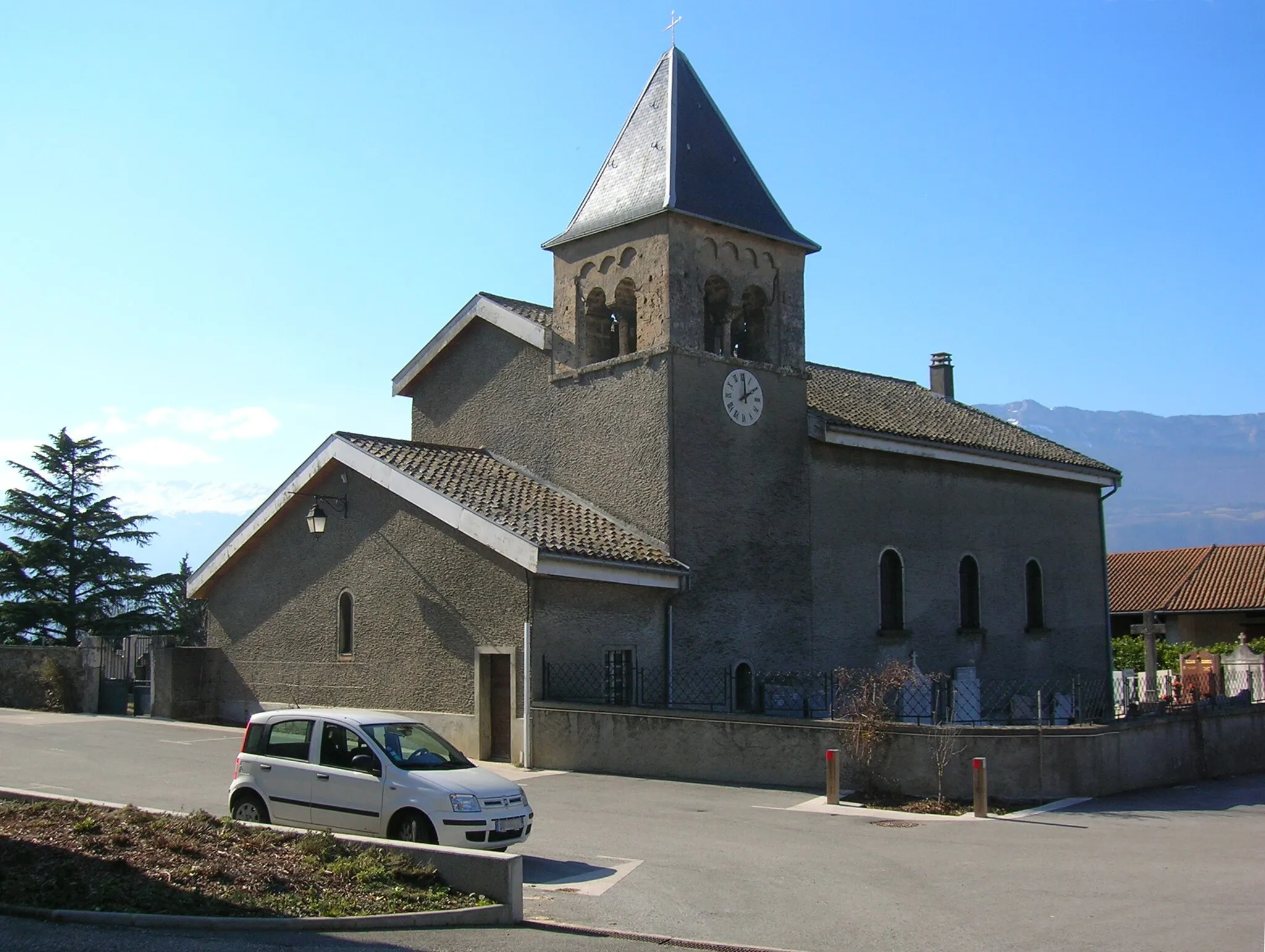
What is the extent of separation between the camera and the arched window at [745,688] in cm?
2347

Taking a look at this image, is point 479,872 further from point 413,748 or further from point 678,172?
point 678,172

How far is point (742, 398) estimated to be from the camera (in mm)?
24078

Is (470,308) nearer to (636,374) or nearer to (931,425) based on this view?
(636,374)

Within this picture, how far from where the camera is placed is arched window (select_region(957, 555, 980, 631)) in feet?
93.8

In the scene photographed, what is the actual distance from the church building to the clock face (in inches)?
2.1

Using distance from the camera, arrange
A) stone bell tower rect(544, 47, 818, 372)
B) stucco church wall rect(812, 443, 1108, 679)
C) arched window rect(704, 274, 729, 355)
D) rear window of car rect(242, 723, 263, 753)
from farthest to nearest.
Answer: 1. stucco church wall rect(812, 443, 1108, 679)
2. arched window rect(704, 274, 729, 355)
3. stone bell tower rect(544, 47, 818, 372)
4. rear window of car rect(242, 723, 263, 753)

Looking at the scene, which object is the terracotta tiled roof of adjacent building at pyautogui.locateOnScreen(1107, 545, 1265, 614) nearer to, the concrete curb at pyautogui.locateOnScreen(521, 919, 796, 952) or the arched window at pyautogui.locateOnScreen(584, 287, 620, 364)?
the arched window at pyautogui.locateOnScreen(584, 287, 620, 364)

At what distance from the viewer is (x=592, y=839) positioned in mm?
13664

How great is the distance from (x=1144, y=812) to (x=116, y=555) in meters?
35.1

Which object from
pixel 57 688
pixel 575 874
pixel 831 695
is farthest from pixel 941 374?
pixel 575 874

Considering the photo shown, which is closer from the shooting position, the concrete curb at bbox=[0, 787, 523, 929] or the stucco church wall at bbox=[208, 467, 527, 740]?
the concrete curb at bbox=[0, 787, 523, 929]

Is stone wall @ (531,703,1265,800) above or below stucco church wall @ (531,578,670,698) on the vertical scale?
below

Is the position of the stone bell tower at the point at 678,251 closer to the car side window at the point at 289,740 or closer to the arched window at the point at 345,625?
the arched window at the point at 345,625

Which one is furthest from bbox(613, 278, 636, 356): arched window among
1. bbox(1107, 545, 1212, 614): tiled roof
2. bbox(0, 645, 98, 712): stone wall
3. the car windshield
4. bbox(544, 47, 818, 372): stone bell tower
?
bbox(1107, 545, 1212, 614): tiled roof
